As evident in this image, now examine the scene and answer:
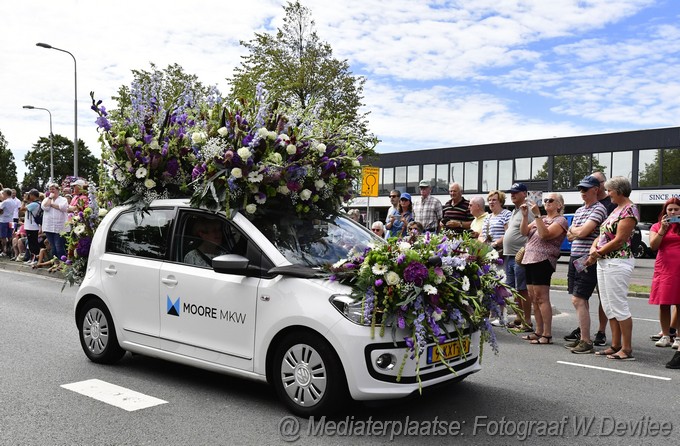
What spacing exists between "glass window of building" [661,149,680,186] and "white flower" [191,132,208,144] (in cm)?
4368

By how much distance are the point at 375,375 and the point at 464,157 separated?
5078 cm

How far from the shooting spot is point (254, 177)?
17.4 feet

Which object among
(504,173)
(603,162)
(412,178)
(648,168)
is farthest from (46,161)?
(648,168)

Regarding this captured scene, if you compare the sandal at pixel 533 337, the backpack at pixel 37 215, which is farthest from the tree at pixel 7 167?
the sandal at pixel 533 337

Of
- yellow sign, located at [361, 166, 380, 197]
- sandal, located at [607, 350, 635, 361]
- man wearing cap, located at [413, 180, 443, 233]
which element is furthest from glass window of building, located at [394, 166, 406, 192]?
sandal, located at [607, 350, 635, 361]

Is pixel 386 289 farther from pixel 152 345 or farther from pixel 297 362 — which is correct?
pixel 152 345

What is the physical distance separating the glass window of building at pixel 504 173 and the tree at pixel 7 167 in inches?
3053

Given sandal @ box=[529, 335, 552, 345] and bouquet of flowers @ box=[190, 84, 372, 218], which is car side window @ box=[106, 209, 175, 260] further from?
sandal @ box=[529, 335, 552, 345]

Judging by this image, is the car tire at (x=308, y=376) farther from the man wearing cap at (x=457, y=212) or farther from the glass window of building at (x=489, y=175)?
the glass window of building at (x=489, y=175)

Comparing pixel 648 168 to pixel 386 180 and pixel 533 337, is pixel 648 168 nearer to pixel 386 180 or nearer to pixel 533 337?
pixel 386 180

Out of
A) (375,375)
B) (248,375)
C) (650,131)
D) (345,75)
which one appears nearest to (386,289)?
(375,375)

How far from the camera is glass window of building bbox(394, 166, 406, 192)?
5806cm

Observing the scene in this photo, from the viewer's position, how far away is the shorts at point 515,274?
27.8 feet

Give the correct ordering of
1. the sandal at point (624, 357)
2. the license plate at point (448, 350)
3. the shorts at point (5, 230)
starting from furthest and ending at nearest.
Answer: the shorts at point (5, 230) < the sandal at point (624, 357) < the license plate at point (448, 350)
